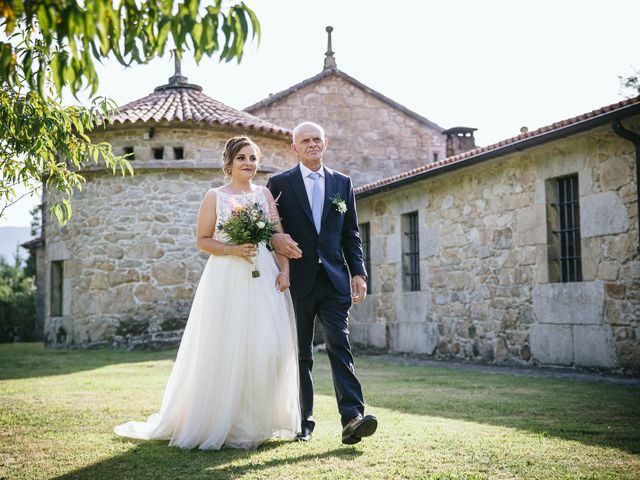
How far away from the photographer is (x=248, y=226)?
179 inches

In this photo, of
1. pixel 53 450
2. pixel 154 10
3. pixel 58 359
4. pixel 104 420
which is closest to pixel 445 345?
pixel 58 359

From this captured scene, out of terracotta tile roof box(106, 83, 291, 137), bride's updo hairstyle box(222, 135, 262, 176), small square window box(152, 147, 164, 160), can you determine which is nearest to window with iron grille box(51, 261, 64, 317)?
small square window box(152, 147, 164, 160)

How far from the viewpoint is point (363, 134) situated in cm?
2247

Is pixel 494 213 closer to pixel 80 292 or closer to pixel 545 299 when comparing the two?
pixel 545 299

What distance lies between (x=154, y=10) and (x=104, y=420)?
12.4ft

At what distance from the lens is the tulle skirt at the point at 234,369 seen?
14.5 feet

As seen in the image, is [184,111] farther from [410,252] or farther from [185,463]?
[185,463]

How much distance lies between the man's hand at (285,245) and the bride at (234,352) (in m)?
0.11

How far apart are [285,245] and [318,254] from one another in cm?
24

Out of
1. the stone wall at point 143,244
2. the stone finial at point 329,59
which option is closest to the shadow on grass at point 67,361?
the stone wall at point 143,244

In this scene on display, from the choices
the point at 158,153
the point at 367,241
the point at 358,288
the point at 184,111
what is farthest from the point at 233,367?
the point at 184,111

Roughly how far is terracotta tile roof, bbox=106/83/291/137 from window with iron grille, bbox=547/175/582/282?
683cm

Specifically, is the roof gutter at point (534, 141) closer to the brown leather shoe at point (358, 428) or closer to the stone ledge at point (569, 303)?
the stone ledge at point (569, 303)

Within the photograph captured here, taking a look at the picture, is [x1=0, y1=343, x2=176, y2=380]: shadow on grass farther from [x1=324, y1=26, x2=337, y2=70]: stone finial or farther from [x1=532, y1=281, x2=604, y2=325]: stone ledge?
[x1=324, y1=26, x2=337, y2=70]: stone finial
